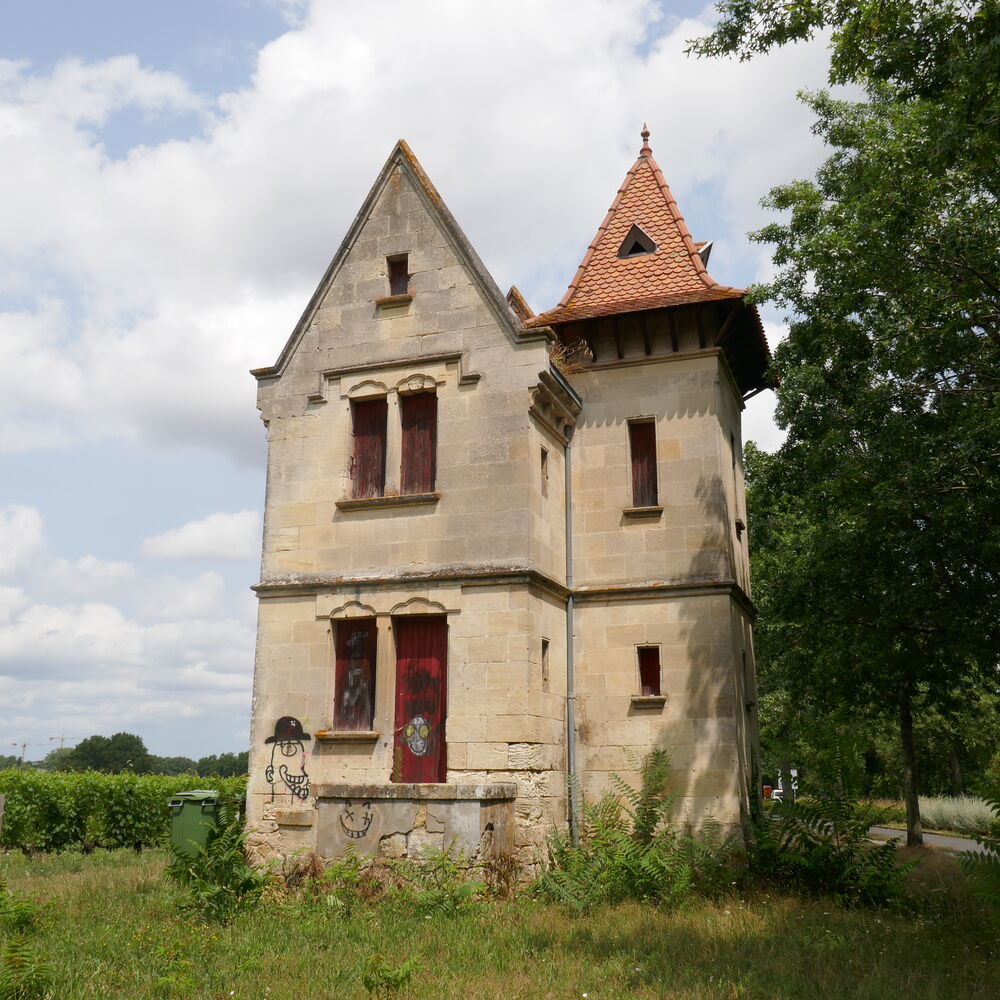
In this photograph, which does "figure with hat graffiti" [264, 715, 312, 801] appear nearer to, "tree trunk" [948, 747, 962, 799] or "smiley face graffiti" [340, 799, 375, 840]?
"smiley face graffiti" [340, 799, 375, 840]

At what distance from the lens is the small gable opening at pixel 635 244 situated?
17.5 m

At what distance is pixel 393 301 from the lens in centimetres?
1581

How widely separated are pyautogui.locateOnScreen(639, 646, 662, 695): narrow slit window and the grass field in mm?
3550

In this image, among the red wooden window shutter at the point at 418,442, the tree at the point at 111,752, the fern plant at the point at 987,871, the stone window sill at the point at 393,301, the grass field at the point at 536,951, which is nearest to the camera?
the fern plant at the point at 987,871

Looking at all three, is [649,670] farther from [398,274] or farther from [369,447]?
[398,274]

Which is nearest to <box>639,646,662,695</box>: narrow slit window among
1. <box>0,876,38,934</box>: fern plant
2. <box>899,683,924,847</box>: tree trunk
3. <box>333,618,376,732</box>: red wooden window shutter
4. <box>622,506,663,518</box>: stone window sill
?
<box>622,506,663,518</box>: stone window sill

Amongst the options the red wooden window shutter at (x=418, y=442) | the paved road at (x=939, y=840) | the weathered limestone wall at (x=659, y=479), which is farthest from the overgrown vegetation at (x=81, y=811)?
the paved road at (x=939, y=840)

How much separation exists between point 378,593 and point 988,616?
10541mm

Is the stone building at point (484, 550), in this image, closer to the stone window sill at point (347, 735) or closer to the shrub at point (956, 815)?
the stone window sill at point (347, 735)

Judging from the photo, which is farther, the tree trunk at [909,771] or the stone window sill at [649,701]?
the tree trunk at [909,771]

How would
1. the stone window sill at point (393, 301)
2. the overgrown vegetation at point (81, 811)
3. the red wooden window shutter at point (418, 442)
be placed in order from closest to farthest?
the red wooden window shutter at point (418, 442) < the stone window sill at point (393, 301) < the overgrown vegetation at point (81, 811)

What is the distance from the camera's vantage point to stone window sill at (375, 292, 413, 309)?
15750 millimetres

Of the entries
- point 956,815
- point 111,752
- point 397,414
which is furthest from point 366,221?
point 111,752

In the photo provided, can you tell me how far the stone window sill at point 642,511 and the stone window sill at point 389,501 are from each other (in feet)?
10.5
